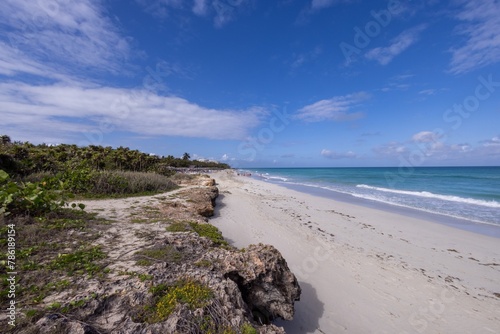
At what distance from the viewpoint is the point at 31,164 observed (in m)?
11.5

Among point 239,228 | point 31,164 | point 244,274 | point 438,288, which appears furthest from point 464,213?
point 31,164

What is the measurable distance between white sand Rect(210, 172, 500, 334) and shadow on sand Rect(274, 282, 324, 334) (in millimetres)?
18

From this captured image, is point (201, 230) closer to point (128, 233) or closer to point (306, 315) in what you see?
point (128, 233)

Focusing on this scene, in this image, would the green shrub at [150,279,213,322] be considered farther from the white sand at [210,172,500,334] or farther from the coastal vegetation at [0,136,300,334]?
the white sand at [210,172,500,334]

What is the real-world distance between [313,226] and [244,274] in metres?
7.04

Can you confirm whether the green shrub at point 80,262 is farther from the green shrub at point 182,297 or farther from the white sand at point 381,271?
the white sand at point 381,271

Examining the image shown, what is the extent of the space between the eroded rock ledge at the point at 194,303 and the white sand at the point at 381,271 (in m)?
0.83

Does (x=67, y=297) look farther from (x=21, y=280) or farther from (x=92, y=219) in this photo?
(x=92, y=219)

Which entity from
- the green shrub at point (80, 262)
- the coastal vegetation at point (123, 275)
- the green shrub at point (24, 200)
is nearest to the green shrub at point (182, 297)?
the coastal vegetation at point (123, 275)

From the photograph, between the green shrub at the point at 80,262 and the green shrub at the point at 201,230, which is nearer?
the green shrub at the point at 80,262

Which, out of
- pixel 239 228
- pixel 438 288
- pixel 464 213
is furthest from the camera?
pixel 464 213

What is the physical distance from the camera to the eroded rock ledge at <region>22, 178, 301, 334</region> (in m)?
2.40

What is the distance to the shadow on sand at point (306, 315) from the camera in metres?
3.94

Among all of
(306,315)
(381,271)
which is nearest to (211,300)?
(306,315)
